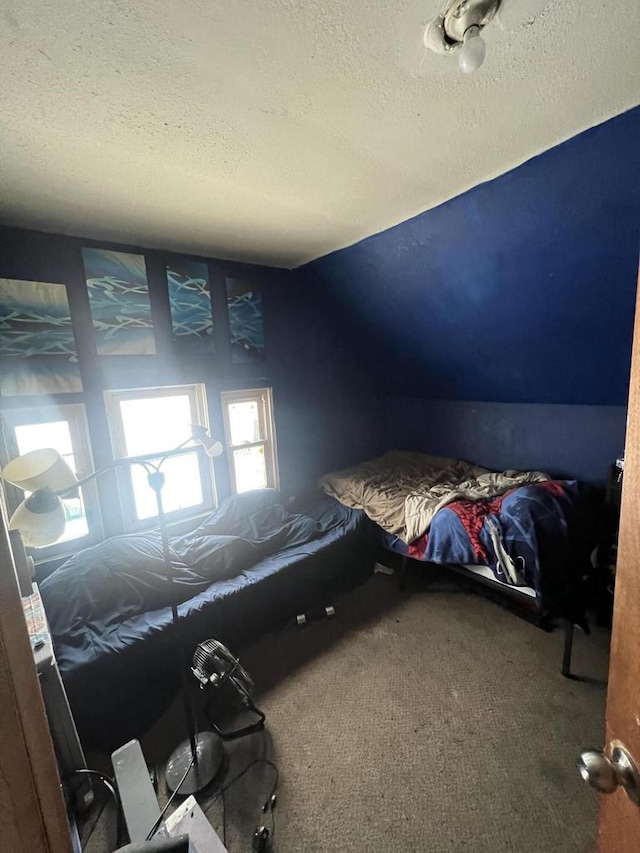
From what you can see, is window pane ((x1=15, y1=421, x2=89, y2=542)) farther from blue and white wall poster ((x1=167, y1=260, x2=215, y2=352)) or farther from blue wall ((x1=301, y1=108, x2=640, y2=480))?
blue wall ((x1=301, y1=108, x2=640, y2=480))

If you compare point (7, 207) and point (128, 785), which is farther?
point (7, 207)

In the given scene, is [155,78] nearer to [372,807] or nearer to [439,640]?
[372,807]

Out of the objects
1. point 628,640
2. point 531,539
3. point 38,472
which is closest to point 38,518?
point 38,472

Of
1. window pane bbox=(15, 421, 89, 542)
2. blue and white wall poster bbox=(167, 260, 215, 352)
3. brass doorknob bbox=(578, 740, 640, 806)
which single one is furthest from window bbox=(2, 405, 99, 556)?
brass doorknob bbox=(578, 740, 640, 806)

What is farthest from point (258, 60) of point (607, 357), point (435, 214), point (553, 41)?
point (607, 357)

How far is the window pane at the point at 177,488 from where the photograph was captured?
2598mm

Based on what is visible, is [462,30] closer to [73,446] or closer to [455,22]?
[455,22]

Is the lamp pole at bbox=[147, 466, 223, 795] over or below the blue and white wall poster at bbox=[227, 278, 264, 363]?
below

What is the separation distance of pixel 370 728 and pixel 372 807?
311mm

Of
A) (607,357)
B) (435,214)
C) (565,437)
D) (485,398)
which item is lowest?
(565,437)

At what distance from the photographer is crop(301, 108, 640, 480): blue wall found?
1555 mm

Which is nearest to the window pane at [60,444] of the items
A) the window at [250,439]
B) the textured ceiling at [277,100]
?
the window at [250,439]

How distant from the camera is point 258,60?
966 millimetres

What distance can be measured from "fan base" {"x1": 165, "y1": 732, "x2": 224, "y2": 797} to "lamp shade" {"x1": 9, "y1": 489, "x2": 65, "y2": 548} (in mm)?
1290
